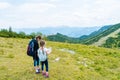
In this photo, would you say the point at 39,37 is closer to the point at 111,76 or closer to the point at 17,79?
the point at 17,79

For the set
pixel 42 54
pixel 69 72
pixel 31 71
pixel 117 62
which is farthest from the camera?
pixel 117 62

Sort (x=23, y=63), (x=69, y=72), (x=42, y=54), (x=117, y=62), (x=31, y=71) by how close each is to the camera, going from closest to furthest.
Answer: (x=42, y=54) → (x=31, y=71) → (x=69, y=72) → (x=23, y=63) → (x=117, y=62)

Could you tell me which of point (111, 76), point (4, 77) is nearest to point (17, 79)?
point (4, 77)

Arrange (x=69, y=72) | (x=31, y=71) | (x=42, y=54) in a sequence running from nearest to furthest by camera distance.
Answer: (x=42, y=54), (x=31, y=71), (x=69, y=72)

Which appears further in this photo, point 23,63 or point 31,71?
point 23,63

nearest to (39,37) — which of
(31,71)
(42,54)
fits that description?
(42,54)

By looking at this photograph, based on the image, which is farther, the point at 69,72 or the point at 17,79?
the point at 69,72

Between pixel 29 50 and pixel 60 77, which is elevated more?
pixel 29 50

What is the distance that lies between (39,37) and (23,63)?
19.7 feet

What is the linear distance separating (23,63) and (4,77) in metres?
5.21

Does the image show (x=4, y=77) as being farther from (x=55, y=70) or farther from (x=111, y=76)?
(x=111, y=76)

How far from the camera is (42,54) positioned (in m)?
21.1

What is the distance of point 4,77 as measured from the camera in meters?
21.6

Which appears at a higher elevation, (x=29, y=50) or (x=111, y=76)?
(x=29, y=50)
